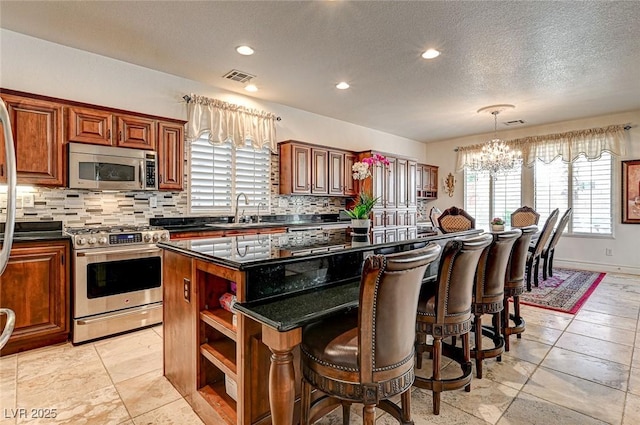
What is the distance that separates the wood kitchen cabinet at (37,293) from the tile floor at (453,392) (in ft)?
0.40

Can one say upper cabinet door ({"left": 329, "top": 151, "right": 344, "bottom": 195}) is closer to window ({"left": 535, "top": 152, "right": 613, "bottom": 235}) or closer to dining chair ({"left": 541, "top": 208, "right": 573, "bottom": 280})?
dining chair ({"left": 541, "top": 208, "right": 573, "bottom": 280})

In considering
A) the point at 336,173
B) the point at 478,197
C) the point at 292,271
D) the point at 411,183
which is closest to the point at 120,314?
the point at 292,271

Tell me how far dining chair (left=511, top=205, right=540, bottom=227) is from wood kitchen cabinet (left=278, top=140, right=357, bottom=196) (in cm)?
294

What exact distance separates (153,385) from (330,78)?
11.8 feet

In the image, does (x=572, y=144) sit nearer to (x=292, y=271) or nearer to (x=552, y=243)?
(x=552, y=243)

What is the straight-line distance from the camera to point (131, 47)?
131 inches

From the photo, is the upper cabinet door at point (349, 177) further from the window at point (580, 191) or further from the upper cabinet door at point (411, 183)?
the window at point (580, 191)

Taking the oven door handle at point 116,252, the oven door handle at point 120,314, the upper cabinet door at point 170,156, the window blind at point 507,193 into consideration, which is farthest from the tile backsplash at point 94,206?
the window blind at point 507,193

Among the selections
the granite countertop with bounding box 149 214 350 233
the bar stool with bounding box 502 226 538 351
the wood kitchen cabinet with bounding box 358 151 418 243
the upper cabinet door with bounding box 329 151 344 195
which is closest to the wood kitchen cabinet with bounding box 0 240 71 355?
the granite countertop with bounding box 149 214 350 233

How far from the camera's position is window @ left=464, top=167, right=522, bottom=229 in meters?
6.82

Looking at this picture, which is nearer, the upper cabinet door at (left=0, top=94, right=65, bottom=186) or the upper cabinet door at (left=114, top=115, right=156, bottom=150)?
the upper cabinet door at (left=0, top=94, right=65, bottom=186)

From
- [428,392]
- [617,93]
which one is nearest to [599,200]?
[617,93]

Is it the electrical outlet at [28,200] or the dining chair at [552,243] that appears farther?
the dining chair at [552,243]

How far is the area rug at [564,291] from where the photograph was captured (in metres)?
4.00
